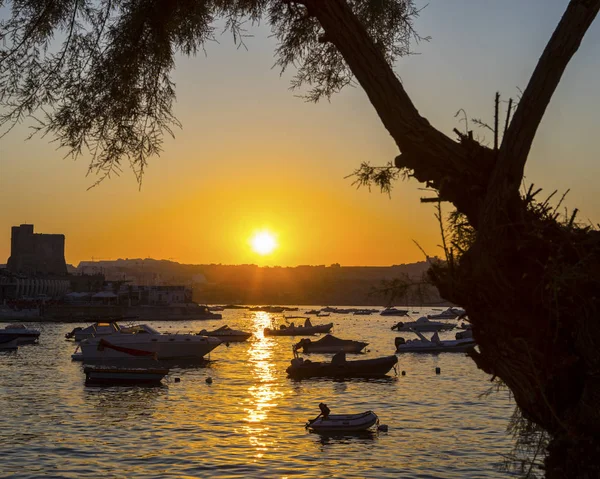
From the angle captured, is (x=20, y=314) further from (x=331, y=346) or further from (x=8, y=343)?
(x=331, y=346)

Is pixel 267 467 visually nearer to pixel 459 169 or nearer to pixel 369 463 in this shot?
pixel 369 463

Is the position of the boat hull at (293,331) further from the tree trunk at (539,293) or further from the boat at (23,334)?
the tree trunk at (539,293)

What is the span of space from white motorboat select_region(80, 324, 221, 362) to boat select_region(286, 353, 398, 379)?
1131 cm

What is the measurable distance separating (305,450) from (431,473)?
5358 millimetres

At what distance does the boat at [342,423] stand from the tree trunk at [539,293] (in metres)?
25.0

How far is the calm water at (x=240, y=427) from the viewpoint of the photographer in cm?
2494

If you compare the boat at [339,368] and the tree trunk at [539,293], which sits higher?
the tree trunk at [539,293]

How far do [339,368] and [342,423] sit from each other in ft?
64.4

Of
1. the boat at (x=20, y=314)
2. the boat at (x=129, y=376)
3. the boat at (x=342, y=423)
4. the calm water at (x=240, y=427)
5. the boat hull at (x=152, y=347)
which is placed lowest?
the calm water at (x=240, y=427)

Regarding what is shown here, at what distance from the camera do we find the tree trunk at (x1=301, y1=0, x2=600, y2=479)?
5.87 m

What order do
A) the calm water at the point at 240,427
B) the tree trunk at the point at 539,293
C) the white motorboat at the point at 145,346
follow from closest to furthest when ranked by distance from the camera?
the tree trunk at the point at 539,293, the calm water at the point at 240,427, the white motorboat at the point at 145,346

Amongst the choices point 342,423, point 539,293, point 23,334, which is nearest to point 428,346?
point 23,334

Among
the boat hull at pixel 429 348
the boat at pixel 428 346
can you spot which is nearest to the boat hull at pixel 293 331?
the boat at pixel 428 346

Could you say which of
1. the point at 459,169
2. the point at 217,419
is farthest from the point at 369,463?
the point at 459,169
